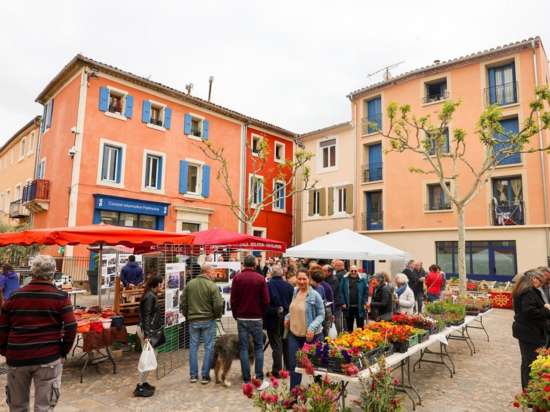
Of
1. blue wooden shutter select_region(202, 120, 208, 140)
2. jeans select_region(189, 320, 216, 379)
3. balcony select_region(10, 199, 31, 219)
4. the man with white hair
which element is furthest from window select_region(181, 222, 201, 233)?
the man with white hair

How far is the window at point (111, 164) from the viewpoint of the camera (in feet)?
55.6

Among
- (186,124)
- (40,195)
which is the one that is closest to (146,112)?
(186,124)

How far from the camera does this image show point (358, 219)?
2209 centimetres

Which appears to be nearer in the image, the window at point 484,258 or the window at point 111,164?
the window at point 111,164

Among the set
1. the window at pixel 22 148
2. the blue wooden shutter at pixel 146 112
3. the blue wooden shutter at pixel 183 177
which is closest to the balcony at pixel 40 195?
the blue wooden shutter at pixel 146 112

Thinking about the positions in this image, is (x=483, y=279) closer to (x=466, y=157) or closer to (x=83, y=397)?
(x=466, y=157)

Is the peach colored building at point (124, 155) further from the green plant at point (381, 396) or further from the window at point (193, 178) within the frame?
the green plant at point (381, 396)

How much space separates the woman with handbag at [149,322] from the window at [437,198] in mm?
17253

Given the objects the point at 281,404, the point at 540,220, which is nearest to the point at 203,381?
the point at 281,404

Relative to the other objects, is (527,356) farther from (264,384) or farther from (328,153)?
(328,153)

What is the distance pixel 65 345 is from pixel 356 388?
157 inches

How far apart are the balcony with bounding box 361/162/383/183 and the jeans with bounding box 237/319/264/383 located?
17.7 metres

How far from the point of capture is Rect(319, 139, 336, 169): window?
78.7 feet

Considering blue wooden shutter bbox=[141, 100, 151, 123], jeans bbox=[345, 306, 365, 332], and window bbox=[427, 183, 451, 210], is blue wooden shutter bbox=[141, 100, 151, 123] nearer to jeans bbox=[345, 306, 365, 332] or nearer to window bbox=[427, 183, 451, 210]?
jeans bbox=[345, 306, 365, 332]
